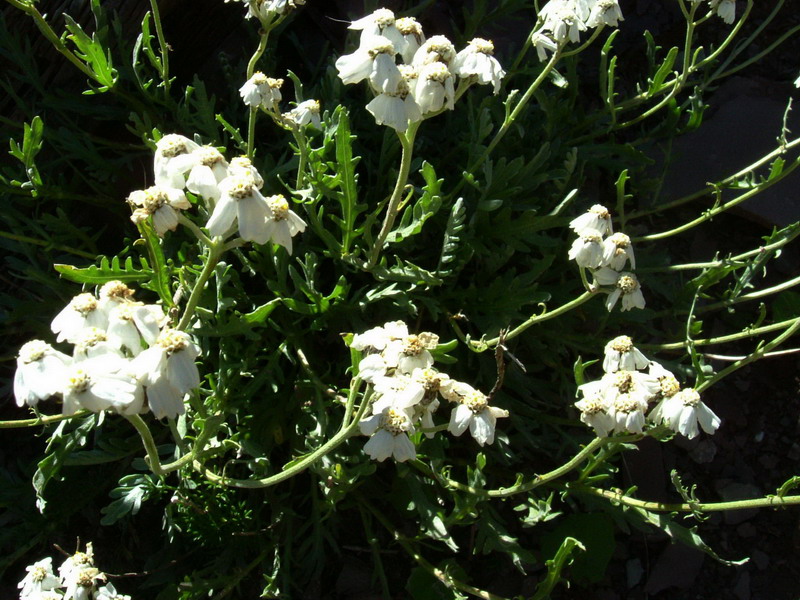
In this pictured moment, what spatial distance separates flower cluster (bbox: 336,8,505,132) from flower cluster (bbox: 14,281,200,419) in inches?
28.4

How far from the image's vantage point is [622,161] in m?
3.71

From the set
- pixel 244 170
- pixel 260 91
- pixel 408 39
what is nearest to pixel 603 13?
pixel 408 39

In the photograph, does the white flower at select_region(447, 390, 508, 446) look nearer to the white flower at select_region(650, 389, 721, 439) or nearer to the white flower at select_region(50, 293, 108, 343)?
the white flower at select_region(650, 389, 721, 439)

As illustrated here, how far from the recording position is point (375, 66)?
2.15 m

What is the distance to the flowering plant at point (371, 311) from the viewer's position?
223 centimetres

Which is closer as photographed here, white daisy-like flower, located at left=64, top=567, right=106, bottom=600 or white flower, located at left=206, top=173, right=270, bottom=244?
white flower, located at left=206, top=173, right=270, bottom=244

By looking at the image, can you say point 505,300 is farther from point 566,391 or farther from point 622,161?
point 622,161

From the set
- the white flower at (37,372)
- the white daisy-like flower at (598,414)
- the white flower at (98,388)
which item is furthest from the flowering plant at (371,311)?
the white flower at (98,388)

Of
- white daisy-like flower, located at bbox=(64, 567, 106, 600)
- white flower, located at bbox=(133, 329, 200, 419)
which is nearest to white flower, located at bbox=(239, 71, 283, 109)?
white flower, located at bbox=(133, 329, 200, 419)

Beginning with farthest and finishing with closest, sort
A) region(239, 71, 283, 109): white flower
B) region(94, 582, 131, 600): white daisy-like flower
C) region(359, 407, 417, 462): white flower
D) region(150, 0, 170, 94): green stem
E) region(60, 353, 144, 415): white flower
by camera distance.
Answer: region(150, 0, 170, 94): green stem → region(239, 71, 283, 109): white flower → region(94, 582, 131, 600): white daisy-like flower → region(359, 407, 417, 462): white flower → region(60, 353, 144, 415): white flower

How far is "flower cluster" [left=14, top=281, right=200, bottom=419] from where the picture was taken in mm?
1674

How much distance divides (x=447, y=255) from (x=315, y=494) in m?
0.92

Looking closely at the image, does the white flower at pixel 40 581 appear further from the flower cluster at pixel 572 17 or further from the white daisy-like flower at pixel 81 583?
the flower cluster at pixel 572 17

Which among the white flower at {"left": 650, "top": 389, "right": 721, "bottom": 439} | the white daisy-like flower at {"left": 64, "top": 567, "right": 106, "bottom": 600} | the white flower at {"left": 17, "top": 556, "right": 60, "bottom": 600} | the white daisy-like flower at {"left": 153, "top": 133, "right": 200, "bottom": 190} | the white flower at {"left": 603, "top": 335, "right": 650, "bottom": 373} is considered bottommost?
the white flower at {"left": 17, "top": 556, "right": 60, "bottom": 600}
